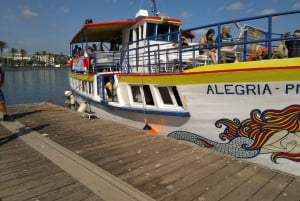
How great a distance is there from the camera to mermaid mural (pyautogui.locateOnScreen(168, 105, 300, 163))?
5238 mm

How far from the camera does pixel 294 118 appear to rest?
5176mm

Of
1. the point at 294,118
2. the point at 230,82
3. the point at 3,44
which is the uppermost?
the point at 3,44

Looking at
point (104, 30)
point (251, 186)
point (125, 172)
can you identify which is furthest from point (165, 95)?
point (104, 30)

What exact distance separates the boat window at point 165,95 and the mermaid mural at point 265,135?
1.98 m

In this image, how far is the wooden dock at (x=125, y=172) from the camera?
431cm

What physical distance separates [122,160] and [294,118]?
3379 millimetres

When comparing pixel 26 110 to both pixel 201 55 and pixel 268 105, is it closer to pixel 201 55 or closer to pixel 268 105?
pixel 201 55

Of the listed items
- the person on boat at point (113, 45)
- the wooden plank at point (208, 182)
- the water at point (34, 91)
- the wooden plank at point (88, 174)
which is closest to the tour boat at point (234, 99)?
the wooden plank at point (208, 182)

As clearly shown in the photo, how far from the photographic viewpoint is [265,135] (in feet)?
18.3

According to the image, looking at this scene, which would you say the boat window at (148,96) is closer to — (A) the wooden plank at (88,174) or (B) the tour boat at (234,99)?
(B) the tour boat at (234,99)

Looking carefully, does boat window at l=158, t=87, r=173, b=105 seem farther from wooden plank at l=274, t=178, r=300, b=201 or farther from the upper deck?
wooden plank at l=274, t=178, r=300, b=201

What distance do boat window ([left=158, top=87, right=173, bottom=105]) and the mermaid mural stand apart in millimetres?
1984

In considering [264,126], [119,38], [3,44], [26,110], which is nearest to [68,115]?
[26,110]

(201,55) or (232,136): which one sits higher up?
(201,55)
